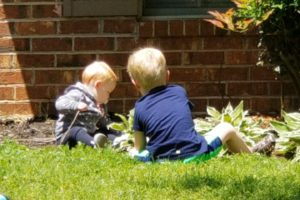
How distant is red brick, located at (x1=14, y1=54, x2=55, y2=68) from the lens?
770 cm

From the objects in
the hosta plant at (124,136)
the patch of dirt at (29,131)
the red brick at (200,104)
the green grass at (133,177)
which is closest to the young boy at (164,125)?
the green grass at (133,177)

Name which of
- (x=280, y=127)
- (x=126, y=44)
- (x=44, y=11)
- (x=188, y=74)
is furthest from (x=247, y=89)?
(x=44, y=11)

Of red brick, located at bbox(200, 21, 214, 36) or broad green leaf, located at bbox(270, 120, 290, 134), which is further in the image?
red brick, located at bbox(200, 21, 214, 36)

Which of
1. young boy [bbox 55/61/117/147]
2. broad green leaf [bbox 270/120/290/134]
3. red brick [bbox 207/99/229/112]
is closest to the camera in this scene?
broad green leaf [bbox 270/120/290/134]

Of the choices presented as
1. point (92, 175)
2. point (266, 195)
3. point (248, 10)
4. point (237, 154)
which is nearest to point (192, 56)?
point (248, 10)

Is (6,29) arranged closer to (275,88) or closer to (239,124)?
(239,124)

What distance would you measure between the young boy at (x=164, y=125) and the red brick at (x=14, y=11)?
204 cm

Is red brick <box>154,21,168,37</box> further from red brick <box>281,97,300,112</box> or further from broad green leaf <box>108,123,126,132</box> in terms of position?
red brick <box>281,97,300,112</box>

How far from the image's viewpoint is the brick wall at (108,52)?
7.66 meters

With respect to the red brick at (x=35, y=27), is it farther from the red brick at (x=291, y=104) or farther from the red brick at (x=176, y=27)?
the red brick at (x=291, y=104)

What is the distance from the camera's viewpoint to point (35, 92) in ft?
25.4

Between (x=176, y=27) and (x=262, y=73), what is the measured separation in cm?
95

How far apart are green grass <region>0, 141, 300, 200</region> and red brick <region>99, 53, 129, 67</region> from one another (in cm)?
203

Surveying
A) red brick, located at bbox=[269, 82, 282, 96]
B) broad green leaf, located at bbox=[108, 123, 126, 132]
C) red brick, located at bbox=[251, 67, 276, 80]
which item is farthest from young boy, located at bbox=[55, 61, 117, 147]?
red brick, located at bbox=[269, 82, 282, 96]
